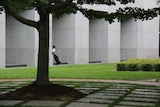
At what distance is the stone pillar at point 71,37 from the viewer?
32.5 m

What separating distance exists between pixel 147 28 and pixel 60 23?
1276 centimetres

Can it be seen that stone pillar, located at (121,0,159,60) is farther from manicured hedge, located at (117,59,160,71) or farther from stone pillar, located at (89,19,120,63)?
manicured hedge, located at (117,59,160,71)

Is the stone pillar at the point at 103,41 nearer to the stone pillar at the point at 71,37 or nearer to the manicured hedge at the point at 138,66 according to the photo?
the stone pillar at the point at 71,37

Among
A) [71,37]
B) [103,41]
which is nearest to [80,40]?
[71,37]

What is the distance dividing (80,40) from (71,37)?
2.76 feet

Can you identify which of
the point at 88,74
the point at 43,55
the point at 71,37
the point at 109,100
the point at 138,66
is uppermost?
the point at 71,37

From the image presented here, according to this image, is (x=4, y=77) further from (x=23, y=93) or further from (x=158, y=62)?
(x=158, y=62)

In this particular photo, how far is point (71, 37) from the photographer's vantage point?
32.6m

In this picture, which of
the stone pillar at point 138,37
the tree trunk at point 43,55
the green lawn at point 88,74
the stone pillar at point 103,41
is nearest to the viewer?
the tree trunk at point 43,55

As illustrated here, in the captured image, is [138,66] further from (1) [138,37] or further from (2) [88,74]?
A: (1) [138,37]

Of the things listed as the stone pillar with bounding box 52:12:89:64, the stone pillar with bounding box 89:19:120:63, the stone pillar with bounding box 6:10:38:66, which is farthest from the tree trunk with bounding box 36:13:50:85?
the stone pillar with bounding box 89:19:120:63

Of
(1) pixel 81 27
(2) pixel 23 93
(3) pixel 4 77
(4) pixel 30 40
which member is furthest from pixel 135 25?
(2) pixel 23 93

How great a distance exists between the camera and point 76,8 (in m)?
13.9

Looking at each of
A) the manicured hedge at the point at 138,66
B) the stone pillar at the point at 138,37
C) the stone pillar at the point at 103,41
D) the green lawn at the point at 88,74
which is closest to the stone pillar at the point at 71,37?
the stone pillar at the point at 103,41
